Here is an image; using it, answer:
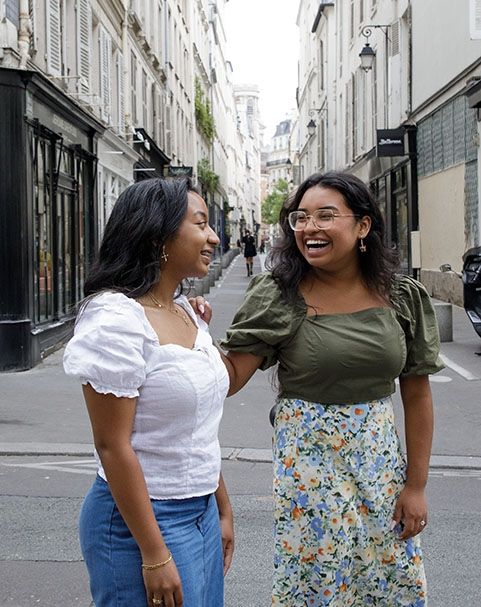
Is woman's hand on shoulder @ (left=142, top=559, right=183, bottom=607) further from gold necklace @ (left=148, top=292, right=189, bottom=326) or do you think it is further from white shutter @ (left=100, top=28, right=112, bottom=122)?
white shutter @ (left=100, top=28, right=112, bottom=122)

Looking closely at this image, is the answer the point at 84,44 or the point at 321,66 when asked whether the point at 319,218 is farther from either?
the point at 321,66

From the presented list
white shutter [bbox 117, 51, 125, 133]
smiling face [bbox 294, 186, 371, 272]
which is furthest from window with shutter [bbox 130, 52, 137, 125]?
smiling face [bbox 294, 186, 371, 272]

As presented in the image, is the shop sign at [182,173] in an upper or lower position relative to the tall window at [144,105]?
lower

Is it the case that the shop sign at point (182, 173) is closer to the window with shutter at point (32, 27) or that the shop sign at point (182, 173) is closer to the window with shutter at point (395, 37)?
the window with shutter at point (32, 27)

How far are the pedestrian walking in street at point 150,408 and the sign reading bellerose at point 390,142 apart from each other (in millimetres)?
21400

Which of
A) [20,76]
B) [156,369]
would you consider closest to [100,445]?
[156,369]

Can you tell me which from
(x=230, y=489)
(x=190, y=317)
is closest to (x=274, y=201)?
(x=230, y=489)

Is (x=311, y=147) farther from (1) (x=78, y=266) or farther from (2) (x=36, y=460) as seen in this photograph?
(2) (x=36, y=460)

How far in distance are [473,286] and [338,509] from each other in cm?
985

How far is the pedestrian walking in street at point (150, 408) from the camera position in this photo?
2.04 metres

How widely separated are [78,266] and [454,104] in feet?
28.7

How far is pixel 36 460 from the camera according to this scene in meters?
6.85

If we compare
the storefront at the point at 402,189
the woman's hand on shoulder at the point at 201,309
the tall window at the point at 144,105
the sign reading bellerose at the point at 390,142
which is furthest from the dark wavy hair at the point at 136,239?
the tall window at the point at 144,105

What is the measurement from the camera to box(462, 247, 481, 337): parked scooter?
11869 mm
